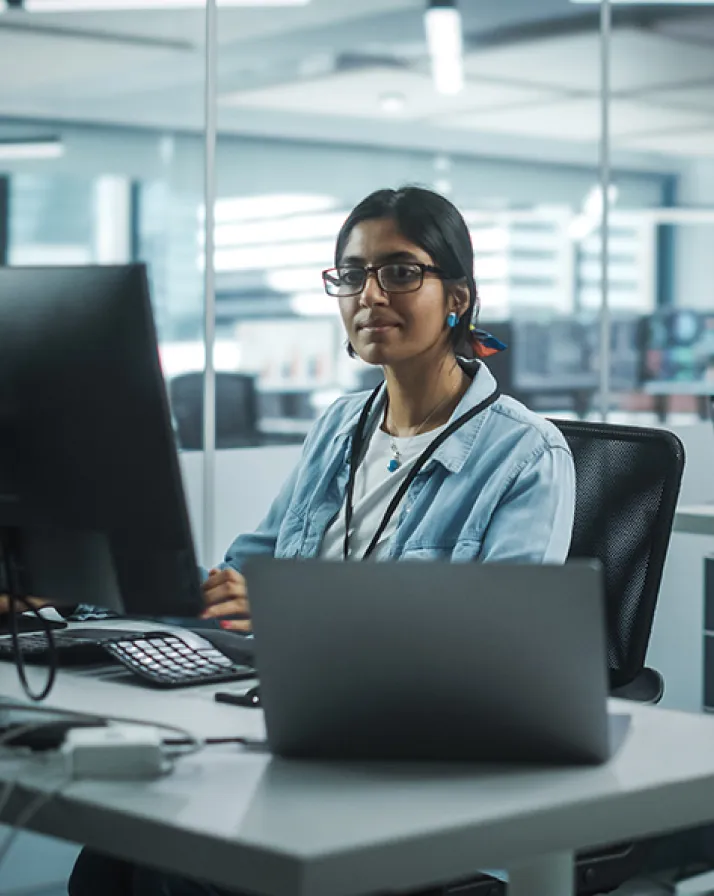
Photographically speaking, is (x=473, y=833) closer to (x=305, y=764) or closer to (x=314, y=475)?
(x=305, y=764)

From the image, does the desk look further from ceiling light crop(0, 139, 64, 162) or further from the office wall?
the office wall

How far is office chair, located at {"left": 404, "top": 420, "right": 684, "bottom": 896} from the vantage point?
201cm

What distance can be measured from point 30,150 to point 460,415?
1.90 metres

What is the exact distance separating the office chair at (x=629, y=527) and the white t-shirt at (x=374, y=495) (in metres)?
0.24

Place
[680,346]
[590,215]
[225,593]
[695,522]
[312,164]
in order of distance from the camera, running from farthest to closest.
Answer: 1. [680,346]
2. [590,215]
3. [312,164]
4. [695,522]
5. [225,593]

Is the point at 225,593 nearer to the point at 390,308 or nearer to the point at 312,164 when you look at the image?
the point at 390,308

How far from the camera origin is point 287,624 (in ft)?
3.98

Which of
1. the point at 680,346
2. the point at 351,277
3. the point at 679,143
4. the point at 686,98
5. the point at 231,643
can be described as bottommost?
the point at 231,643

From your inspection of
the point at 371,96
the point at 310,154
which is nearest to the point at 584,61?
the point at 371,96

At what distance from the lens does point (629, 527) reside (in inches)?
81.0

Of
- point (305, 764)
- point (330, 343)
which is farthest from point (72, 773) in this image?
point (330, 343)

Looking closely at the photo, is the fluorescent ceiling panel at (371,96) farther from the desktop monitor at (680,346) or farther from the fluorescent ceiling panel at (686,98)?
the desktop monitor at (680,346)

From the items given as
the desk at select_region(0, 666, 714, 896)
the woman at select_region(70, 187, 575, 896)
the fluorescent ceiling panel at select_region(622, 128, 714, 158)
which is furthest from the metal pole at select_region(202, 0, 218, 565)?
the desk at select_region(0, 666, 714, 896)

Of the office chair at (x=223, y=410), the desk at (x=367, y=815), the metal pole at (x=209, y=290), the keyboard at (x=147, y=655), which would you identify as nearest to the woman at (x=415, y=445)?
the keyboard at (x=147, y=655)
